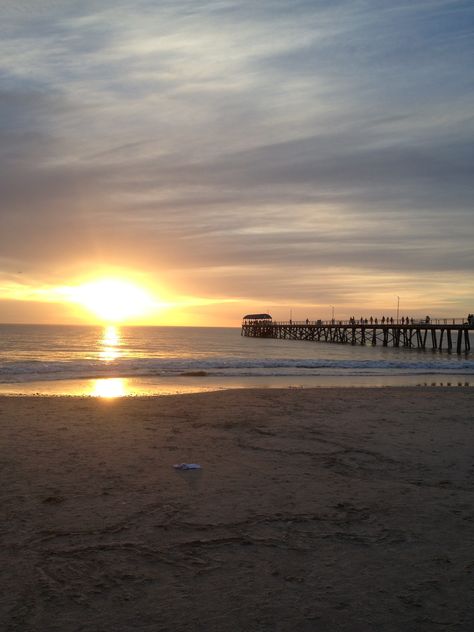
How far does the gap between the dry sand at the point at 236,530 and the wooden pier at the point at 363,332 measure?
52903 millimetres

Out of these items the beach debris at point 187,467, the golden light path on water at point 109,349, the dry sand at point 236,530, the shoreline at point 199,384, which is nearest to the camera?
the dry sand at point 236,530

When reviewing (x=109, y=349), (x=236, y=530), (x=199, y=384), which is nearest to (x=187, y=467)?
(x=236, y=530)

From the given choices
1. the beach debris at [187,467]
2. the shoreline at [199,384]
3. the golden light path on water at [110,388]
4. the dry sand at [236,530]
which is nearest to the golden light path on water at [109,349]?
the golden light path on water at [110,388]

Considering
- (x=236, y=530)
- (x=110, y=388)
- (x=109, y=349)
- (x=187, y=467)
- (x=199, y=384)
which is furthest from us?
(x=109, y=349)

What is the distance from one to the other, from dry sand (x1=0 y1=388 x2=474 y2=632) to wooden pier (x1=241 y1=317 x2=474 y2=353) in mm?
52903

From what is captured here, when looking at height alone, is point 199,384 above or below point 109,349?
above

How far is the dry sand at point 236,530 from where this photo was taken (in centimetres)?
427

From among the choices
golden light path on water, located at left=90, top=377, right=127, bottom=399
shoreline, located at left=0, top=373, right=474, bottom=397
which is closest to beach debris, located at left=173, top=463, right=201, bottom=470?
golden light path on water, located at left=90, top=377, right=127, bottom=399

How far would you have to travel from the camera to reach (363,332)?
7512cm

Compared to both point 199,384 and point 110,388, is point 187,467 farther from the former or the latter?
point 199,384

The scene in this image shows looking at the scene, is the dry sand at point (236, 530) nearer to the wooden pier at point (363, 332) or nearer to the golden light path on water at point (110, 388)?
the golden light path on water at point (110, 388)

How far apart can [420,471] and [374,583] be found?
386 centimetres

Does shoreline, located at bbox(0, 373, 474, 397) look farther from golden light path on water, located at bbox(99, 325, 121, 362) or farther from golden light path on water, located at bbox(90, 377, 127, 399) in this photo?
golden light path on water, located at bbox(99, 325, 121, 362)

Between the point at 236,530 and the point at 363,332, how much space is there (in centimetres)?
7126
